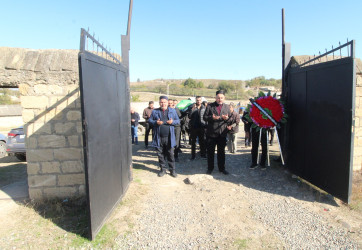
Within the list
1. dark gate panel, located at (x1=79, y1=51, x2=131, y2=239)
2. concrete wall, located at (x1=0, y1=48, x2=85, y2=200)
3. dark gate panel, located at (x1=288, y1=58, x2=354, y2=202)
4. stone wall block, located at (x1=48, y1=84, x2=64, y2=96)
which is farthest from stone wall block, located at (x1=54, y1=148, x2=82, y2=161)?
dark gate panel, located at (x1=288, y1=58, x2=354, y2=202)

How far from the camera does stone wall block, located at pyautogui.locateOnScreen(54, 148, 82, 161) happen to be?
173 inches

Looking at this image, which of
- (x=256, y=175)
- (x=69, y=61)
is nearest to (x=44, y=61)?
(x=69, y=61)

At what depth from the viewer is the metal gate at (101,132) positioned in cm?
302

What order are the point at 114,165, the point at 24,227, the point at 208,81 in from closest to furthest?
1. the point at 24,227
2. the point at 114,165
3. the point at 208,81

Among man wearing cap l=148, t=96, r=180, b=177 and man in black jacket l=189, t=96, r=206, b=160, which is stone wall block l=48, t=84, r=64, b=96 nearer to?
man wearing cap l=148, t=96, r=180, b=177

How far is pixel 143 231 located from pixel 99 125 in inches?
62.9

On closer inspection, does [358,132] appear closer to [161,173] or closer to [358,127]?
[358,127]

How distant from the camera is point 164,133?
585 cm

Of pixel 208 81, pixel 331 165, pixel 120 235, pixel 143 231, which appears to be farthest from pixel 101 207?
pixel 208 81

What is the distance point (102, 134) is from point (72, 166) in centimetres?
143

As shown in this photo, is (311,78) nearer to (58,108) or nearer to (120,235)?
(120,235)

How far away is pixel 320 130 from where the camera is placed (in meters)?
4.55

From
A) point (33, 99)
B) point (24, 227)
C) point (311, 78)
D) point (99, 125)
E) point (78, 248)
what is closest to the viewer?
point (78, 248)

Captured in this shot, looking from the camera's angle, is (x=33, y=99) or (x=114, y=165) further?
(x=33, y=99)
